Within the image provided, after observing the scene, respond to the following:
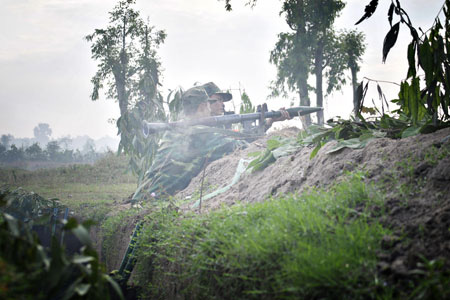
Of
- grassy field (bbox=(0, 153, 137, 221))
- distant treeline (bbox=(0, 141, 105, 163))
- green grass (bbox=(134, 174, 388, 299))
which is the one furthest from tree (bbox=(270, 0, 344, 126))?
distant treeline (bbox=(0, 141, 105, 163))

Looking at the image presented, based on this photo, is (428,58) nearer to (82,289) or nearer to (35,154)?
(82,289)

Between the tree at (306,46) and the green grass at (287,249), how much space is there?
806cm

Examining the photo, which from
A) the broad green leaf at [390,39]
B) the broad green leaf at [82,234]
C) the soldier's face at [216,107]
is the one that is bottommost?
the broad green leaf at [82,234]

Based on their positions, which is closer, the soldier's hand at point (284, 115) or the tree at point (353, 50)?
the soldier's hand at point (284, 115)

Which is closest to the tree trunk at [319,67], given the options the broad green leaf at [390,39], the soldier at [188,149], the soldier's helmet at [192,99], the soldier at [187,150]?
the soldier at [188,149]

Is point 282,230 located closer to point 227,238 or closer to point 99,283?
point 227,238

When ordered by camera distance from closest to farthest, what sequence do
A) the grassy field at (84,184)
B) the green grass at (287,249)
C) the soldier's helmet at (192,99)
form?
1. the green grass at (287,249)
2. the grassy field at (84,184)
3. the soldier's helmet at (192,99)

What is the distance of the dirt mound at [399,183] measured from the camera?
144 centimetres

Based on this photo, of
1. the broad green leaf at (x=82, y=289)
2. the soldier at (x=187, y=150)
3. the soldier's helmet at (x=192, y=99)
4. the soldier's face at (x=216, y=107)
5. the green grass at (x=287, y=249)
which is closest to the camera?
the broad green leaf at (x=82, y=289)

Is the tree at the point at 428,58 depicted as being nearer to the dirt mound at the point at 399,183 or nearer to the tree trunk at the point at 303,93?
the dirt mound at the point at 399,183

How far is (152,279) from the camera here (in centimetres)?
271

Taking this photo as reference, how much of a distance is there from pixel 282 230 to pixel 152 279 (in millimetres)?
1442

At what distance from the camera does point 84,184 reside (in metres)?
9.11

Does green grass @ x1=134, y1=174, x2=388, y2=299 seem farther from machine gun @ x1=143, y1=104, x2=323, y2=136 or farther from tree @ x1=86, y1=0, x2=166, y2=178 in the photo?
tree @ x1=86, y1=0, x2=166, y2=178
